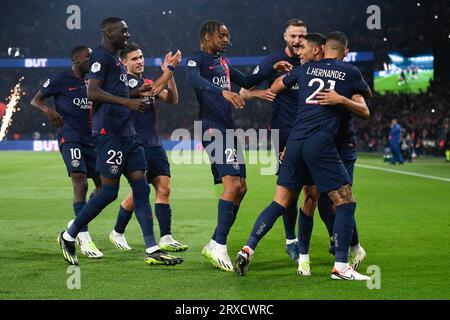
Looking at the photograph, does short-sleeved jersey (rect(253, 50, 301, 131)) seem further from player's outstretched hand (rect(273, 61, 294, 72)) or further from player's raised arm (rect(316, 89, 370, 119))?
player's raised arm (rect(316, 89, 370, 119))

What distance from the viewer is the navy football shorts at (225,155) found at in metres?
7.79

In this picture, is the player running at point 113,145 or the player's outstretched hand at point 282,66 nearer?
the player running at point 113,145

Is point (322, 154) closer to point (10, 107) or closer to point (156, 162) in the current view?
point (156, 162)

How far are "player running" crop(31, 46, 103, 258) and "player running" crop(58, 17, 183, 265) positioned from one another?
1153 millimetres

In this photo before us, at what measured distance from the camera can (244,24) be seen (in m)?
62.0

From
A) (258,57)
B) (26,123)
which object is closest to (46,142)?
(26,123)

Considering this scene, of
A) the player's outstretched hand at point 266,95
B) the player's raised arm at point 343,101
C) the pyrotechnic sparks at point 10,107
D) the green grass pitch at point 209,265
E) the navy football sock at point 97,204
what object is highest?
the pyrotechnic sparks at point 10,107

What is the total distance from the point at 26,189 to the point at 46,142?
1533 inches

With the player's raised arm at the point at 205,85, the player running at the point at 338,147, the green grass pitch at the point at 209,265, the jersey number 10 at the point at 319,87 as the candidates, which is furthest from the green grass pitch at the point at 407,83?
the jersey number 10 at the point at 319,87

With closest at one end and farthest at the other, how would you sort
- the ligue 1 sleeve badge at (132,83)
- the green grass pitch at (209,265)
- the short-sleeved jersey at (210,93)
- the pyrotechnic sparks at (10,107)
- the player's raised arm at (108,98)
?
the green grass pitch at (209,265) < the player's raised arm at (108,98) < the short-sleeved jersey at (210,93) < the ligue 1 sleeve badge at (132,83) < the pyrotechnic sparks at (10,107)

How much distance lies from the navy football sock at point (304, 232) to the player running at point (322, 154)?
0.43 m

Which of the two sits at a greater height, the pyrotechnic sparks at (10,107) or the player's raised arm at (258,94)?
the pyrotechnic sparks at (10,107)

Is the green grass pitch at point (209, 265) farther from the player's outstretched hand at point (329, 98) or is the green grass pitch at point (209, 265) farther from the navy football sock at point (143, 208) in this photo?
the player's outstretched hand at point (329, 98)
